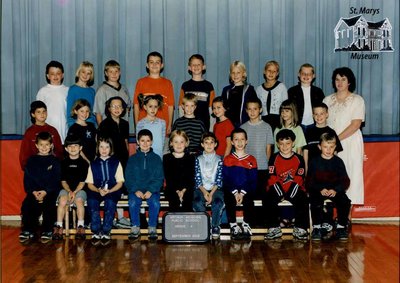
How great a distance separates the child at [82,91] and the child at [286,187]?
174cm

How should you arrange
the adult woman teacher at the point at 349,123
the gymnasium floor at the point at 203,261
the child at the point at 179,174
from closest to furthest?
1. the gymnasium floor at the point at 203,261
2. the child at the point at 179,174
3. the adult woman teacher at the point at 349,123

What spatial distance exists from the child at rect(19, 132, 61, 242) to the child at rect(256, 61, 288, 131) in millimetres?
1985

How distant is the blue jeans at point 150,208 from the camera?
621 centimetres

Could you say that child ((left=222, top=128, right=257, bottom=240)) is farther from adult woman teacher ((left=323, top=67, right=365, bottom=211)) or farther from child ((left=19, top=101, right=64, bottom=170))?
child ((left=19, top=101, right=64, bottom=170))

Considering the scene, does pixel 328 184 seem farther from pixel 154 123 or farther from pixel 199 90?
pixel 154 123

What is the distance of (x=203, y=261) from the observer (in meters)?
5.39

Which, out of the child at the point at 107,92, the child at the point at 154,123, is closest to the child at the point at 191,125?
the child at the point at 154,123

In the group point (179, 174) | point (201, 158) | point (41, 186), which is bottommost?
point (41, 186)

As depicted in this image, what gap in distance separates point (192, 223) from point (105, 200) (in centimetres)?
80

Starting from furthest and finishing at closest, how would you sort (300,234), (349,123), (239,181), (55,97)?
1. (55,97)
2. (349,123)
3. (239,181)
4. (300,234)

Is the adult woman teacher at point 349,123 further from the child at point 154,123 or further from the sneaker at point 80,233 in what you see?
the sneaker at point 80,233

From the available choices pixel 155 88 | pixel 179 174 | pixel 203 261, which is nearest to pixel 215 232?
pixel 179 174

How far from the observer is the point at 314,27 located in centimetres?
805

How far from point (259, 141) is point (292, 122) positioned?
35cm
